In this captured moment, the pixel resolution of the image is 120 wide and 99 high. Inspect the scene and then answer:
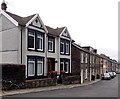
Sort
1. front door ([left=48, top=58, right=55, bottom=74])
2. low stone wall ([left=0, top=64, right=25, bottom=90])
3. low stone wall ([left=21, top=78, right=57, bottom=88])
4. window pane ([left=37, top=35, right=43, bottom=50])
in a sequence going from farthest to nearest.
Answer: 1. front door ([left=48, top=58, right=55, bottom=74])
2. window pane ([left=37, top=35, right=43, bottom=50])
3. low stone wall ([left=21, top=78, right=57, bottom=88])
4. low stone wall ([left=0, top=64, right=25, bottom=90])

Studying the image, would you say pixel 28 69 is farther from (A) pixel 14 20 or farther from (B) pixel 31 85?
(A) pixel 14 20

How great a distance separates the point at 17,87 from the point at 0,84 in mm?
2030

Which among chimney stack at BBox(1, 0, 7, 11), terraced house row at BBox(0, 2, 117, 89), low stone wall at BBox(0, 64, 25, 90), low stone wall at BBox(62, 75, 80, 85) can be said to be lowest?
low stone wall at BBox(62, 75, 80, 85)

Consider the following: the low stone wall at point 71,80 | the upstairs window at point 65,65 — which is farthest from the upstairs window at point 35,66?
the upstairs window at point 65,65

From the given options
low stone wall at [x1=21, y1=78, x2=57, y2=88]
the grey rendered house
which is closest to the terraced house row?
the grey rendered house

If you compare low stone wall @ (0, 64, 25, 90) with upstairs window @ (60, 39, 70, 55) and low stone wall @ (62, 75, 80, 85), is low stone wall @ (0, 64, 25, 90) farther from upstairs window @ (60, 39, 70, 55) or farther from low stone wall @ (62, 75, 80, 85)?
upstairs window @ (60, 39, 70, 55)

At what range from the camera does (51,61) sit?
88.7ft

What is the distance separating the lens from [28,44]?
21469 millimetres

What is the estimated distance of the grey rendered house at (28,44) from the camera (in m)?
20.8

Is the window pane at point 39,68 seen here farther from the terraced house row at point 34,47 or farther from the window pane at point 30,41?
the window pane at point 30,41

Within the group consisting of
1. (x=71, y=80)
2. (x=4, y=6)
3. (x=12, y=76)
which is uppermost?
(x=4, y=6)

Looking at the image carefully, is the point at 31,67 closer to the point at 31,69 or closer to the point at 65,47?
the point at 31,69

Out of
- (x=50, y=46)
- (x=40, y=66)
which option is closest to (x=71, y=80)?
(x=50, y=46)

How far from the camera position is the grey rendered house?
68.1 feet
